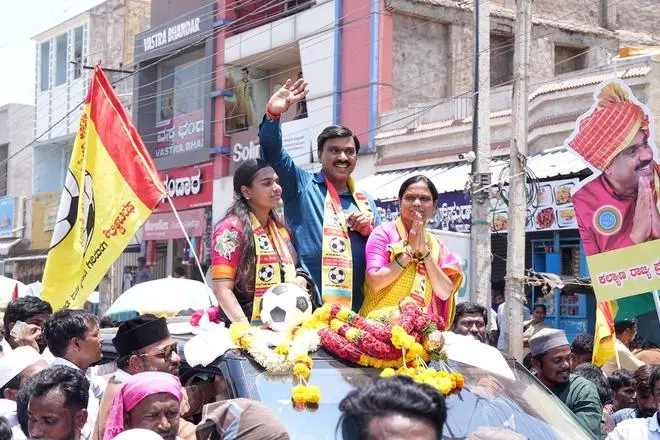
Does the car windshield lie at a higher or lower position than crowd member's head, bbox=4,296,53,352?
lower

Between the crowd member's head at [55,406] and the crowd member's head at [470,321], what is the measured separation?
12.0 feet

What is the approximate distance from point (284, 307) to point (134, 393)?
0.97 m

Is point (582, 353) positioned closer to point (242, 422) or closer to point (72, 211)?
point (72, 211)

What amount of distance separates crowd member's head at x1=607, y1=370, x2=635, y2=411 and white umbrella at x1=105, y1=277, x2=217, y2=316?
15.8 feet

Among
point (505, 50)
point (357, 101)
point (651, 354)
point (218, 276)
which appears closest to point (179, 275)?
point (357, 101)

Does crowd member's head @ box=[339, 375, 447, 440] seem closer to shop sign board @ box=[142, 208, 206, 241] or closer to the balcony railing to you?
the balcony railing

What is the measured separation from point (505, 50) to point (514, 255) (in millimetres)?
10045

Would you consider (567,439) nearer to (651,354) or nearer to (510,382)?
(510,382)

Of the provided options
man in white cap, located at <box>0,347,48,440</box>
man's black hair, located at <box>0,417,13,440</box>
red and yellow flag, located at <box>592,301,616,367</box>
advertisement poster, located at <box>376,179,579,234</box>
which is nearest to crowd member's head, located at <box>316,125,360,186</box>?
man in white cap, located at <box>0,347,48,440</box>

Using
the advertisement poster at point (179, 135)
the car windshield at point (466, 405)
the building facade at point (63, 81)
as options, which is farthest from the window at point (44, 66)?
the car windshield at point (466, 405)

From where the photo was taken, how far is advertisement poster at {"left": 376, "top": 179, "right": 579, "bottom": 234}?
15883 mm

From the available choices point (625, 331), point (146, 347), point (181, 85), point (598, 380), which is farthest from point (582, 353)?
point (181, 85)

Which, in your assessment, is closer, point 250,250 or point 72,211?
point 250,250

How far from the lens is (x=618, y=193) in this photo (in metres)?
8.38
